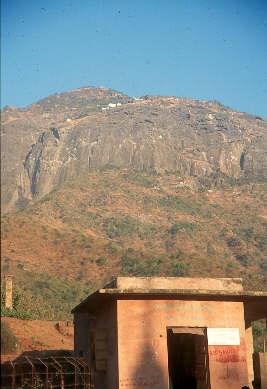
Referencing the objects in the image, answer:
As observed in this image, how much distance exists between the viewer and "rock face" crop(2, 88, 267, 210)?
11801 centimetres

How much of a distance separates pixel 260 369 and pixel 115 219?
71.2 metres

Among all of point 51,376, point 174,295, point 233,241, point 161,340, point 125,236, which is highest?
point 125,236

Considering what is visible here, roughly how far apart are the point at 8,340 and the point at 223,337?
692 inches

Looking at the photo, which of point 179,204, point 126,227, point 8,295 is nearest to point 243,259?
point 126,227

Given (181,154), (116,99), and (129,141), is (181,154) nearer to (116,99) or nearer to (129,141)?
(129,141)

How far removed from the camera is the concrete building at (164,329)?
14461mm

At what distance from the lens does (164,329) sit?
14.9m

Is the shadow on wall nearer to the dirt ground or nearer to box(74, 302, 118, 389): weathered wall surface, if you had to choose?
box(74, 302, 118, 389): weathered wall surface

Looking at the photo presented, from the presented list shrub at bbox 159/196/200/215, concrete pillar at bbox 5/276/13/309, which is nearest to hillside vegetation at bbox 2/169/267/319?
shrub at bbox 159/196/200/215

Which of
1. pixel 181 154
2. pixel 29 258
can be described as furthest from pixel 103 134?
pixel 29 258

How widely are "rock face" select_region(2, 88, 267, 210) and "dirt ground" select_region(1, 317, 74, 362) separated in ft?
238

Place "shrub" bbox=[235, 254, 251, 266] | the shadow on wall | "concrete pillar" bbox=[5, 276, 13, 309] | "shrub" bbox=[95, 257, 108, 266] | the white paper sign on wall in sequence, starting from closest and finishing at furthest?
the shadow on wall < the white paper sign on wall < "concrete pillar" bbox=[5, 276, 13, 309] < "shrub" bbox=[95, 257, 108, 266] < "shrub" bbox=[235, 254, 251, 266]

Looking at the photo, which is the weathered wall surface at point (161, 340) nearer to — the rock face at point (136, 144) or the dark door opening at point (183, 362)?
the dark door opening at point (183, 362)

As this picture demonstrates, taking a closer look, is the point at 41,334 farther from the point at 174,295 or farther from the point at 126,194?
the point at 126,194
